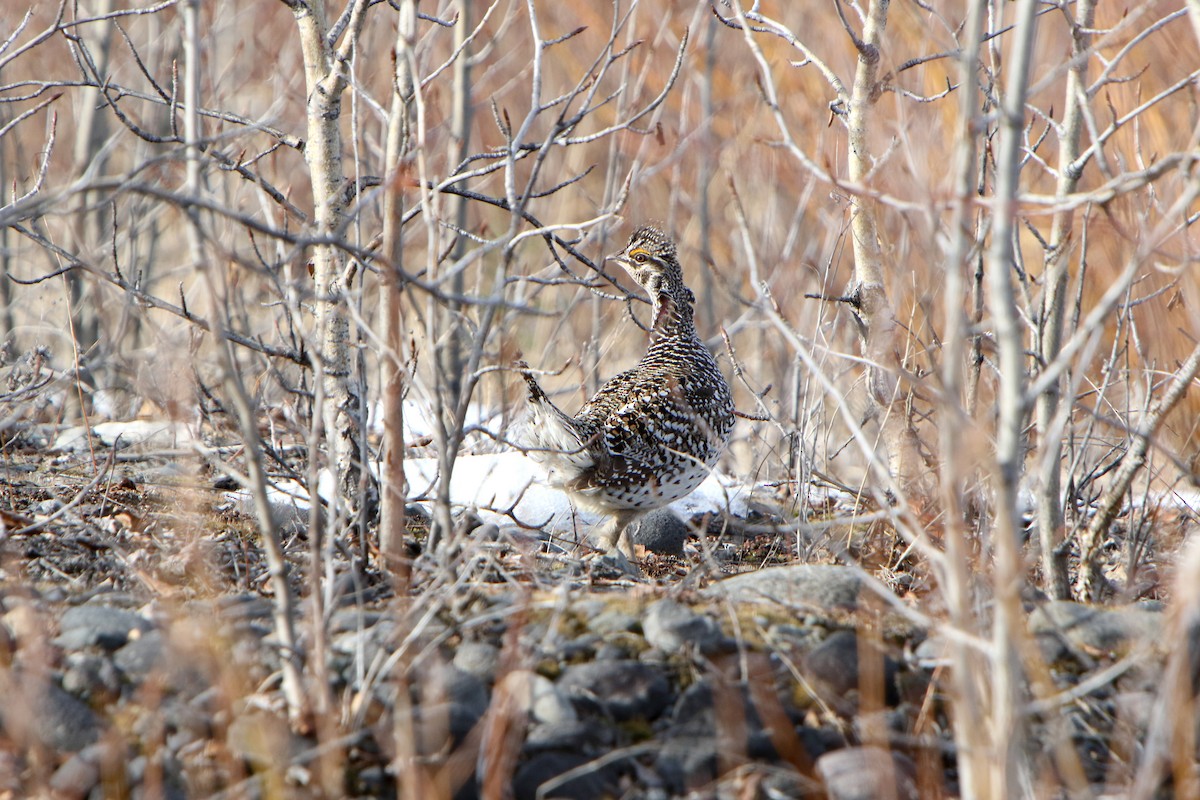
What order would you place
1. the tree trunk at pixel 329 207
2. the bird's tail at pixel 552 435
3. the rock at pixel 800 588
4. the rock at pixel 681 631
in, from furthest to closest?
the bird's tail at pixel 552 435 < the tree trunk at pixel 329 207 < the rock at pixel 800 588 < the rock at pixel 681 631

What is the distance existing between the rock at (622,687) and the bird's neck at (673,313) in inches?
125

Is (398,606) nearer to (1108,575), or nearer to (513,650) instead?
(513,650)

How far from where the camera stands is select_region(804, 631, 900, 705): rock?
103 inches

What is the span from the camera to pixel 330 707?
2.33 meters

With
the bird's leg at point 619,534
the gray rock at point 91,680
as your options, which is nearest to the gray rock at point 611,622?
the gray rock at point 91,680

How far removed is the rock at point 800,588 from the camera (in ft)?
9.89

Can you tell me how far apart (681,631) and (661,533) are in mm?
2363

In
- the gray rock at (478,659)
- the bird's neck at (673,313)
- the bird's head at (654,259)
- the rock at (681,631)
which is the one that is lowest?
the gray rock at (478,659)

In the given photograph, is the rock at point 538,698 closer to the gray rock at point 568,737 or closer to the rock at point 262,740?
the gray rock at point 568,737

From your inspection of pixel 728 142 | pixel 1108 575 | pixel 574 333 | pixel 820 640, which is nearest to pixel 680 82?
pixel 728 142

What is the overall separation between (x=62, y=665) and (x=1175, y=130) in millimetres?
6898

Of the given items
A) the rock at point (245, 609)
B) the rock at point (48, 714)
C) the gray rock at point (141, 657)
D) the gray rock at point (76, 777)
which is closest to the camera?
the gray rock at point (76, 777)

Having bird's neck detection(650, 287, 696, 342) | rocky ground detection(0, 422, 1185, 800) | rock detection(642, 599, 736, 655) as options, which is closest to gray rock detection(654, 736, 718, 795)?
rocky ground detection(0, 422, 1185, 800)

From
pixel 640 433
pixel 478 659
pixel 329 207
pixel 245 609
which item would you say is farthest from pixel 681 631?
pixel 640 433
